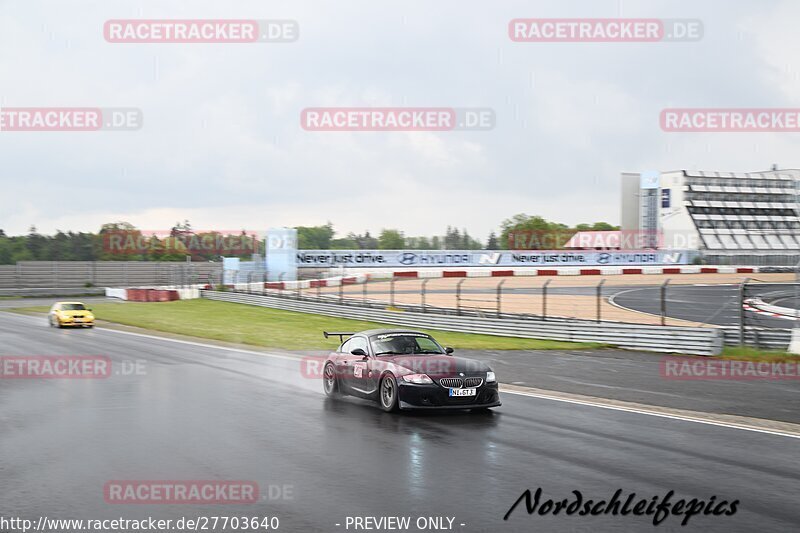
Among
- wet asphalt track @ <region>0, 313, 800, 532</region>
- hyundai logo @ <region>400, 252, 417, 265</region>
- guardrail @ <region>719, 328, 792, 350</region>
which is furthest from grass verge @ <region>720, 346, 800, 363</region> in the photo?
hyundai logo @ <region>400, 252, 417, 265</region>

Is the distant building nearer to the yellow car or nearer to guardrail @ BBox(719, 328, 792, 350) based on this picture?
guardrail @ BBox(719, 328, 792, 350)

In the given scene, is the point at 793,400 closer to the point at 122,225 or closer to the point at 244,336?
the point at 244,336

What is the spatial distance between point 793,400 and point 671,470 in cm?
686

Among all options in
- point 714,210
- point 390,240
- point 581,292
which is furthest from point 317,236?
point 581,292

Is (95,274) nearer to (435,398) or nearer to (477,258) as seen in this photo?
(477,258)

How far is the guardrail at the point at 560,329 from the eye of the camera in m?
21.7

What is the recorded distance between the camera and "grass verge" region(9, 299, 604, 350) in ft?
86.8

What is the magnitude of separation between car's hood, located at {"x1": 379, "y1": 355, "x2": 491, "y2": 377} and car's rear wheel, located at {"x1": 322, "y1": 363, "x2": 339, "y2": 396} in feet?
5.74

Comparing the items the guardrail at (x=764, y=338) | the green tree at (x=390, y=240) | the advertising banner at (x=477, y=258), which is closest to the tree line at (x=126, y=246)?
the green tree at (x=390, y=240)

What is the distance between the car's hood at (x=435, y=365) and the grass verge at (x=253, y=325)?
12.4 meters

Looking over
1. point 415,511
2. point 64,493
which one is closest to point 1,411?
point 64,493

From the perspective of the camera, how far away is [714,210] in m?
104

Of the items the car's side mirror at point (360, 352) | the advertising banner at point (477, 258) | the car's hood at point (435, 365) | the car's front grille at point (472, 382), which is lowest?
the car's front grille at point (472, 382)

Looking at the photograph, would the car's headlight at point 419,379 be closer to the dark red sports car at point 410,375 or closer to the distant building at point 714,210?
the dark red sports car at point 410,375
